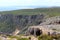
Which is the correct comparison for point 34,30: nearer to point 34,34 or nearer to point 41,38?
point 34,34

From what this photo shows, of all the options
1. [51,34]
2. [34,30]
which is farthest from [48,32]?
[34,30]

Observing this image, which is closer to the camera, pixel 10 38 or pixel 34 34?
pixel 10 38

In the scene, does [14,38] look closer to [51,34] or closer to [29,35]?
[29,35]

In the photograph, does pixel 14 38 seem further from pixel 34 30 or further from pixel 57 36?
pixel 57 36

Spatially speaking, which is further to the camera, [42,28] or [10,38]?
[42,28]

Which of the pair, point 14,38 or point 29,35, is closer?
point 14,38

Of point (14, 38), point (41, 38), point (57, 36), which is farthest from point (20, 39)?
point (57, 36)

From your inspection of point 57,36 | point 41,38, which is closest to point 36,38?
point 41,38
